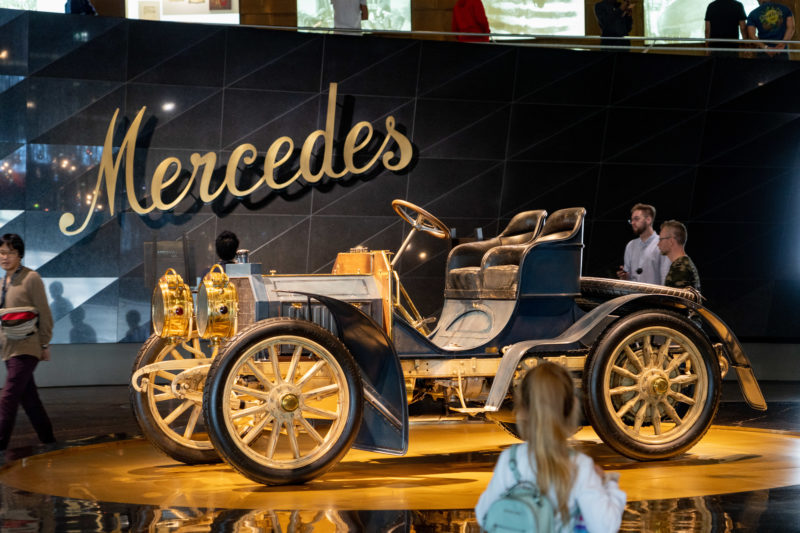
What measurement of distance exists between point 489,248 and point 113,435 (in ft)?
9.66

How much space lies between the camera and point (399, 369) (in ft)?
17.4

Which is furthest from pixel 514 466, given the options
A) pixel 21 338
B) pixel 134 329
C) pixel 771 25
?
pixel 771 25

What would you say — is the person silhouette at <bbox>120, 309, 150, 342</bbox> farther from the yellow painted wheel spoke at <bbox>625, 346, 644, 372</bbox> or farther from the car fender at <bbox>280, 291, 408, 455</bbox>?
the yellow painted wheel spoke at <bbox>625, 346, 644, 372</bbox>

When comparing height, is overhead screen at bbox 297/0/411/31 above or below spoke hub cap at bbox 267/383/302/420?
above

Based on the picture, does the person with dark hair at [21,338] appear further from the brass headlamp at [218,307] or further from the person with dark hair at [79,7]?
the person with dark hair at [79,7]

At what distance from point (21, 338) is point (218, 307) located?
2.03 m

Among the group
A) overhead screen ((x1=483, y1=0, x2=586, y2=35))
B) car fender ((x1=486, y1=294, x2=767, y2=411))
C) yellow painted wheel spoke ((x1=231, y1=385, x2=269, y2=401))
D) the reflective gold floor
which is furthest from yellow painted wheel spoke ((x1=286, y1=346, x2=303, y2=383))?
overhead screen ((x1=483, y1=0, x2=586, y2=35))

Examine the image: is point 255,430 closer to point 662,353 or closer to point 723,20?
point 662,353

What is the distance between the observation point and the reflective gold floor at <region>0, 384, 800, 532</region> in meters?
4.11

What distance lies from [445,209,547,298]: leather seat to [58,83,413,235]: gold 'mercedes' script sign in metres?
4.67

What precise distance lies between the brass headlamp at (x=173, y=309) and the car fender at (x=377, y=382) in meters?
0.74

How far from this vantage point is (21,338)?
6.59 metres

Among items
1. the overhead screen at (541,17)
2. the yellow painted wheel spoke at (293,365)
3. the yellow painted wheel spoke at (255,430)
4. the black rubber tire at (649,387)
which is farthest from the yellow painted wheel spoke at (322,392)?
the overhead screen at (541,17)

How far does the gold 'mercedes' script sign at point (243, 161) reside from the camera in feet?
34.7
